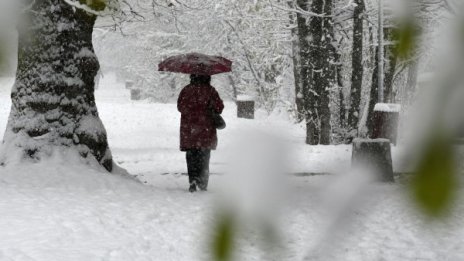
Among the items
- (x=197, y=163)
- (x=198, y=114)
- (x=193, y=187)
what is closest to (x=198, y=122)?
(x=198, y=114)

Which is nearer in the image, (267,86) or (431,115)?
(431,115)

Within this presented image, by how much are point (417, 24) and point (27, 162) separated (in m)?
5.75

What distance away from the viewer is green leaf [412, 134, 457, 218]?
53 centimetres

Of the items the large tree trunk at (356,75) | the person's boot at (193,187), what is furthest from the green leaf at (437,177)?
the large tree trunk at (356,75)

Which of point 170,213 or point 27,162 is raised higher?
point 27,162

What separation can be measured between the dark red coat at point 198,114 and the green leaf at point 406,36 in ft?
16.4

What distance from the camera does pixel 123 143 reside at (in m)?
13.2

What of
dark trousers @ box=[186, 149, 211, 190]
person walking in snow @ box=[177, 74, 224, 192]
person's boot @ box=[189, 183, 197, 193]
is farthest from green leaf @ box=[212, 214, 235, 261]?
person's boot @ box=[189, 183, 197, 193]

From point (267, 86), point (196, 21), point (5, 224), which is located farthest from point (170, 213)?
point (196, 21)

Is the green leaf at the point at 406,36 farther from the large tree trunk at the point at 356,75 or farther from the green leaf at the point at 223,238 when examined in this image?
the large tree trunk at the point at 356,75

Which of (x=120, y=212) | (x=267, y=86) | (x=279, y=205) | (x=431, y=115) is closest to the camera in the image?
(x=431, y=115)

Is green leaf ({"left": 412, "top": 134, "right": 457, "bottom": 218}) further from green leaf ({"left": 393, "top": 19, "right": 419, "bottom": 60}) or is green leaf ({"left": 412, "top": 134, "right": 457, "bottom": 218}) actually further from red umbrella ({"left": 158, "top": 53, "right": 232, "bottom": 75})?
red umbrella ({"left": 158, "top": 53, "right": 232, "bottom": 75})

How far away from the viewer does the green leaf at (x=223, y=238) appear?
67cm

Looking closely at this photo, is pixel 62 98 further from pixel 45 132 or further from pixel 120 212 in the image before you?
pixel 120 212
